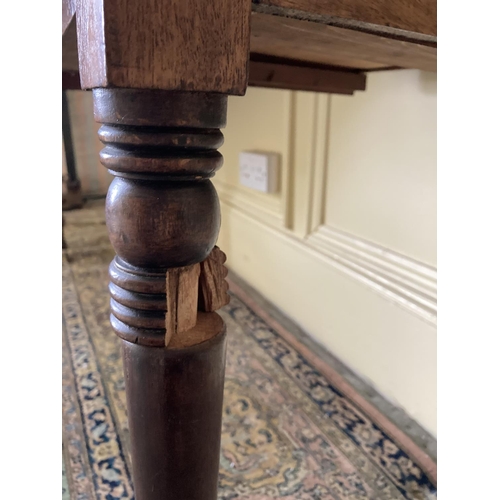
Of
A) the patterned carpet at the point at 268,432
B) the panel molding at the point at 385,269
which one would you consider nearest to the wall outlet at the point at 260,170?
the panel molding at the point at 385,269

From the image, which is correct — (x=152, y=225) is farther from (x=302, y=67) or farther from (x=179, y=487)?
(x=302, y=67)

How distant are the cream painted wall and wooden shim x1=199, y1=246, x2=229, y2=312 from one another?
0.43 metres

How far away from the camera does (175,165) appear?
8.5 inches

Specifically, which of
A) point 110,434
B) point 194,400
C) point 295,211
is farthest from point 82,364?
point 194,400

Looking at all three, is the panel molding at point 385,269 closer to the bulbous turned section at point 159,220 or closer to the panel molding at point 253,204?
the panel molding at point 253,204

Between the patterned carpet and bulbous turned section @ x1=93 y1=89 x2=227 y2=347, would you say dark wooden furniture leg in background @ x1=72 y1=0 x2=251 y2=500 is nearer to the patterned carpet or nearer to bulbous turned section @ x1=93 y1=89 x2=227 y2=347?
bulbous turned section @ x1=93 y1=89 x2=227 y2=347

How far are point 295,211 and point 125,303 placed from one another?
0.69m

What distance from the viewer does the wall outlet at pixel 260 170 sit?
967 millimetres

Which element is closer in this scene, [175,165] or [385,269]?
[175,165]

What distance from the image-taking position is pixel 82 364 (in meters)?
0.80

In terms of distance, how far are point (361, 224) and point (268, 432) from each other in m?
0.37

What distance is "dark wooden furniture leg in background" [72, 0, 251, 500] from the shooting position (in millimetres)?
187

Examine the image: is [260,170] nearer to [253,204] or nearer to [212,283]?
[253,204]

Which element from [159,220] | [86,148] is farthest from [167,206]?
[86,148]
